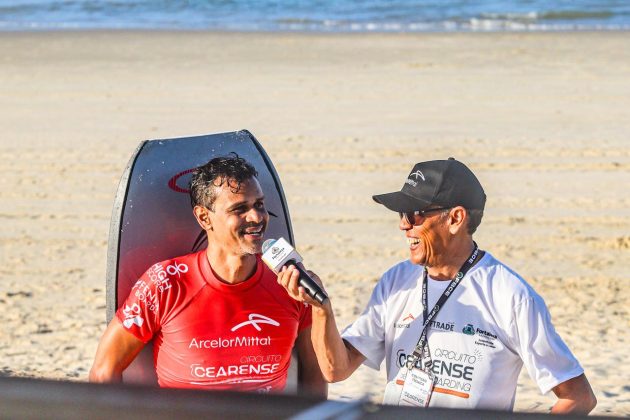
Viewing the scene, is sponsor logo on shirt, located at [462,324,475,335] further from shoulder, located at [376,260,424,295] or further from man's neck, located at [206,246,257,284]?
man's neck, located at [206,246,257,284]

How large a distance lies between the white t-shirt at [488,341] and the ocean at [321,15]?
22804 mm

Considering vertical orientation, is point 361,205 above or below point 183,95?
below

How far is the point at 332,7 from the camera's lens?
3195cm

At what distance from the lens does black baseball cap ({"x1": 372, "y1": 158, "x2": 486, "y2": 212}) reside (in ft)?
12.2

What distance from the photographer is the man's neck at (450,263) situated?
373 cm

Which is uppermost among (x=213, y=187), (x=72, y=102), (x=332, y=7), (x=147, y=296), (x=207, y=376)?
(x=332, y=7)

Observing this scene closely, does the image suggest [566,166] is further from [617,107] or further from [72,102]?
[72,102]

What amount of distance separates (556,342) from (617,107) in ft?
38.9

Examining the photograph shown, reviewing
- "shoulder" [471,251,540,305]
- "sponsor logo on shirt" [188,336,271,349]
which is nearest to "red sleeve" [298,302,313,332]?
"sponsor logo on shirt" [188,336,271,349]

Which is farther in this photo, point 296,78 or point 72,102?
point 296,78

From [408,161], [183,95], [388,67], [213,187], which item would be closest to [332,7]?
[388,67]

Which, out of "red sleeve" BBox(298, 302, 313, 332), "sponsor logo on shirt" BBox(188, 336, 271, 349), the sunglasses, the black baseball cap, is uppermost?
the black baseball cap

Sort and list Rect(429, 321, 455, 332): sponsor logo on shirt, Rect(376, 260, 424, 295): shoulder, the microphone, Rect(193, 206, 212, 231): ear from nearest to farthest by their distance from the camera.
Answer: the microphone → Rect(429, 321, 455, 332): sponsor logo on shirt → Rect(376, 260, 424, 295): shoulder → Rect(193, 206, 212, 231): ear

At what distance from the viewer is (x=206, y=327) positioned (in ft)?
13.5
